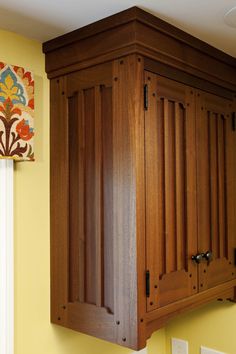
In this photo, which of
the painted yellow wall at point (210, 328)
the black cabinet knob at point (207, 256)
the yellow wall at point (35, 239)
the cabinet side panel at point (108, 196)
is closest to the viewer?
the cabinet side panel at point (108, 196)

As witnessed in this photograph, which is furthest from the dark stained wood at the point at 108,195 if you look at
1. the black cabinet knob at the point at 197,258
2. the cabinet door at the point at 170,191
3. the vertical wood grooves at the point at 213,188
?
the vertical wood grooves at the point at 213,188

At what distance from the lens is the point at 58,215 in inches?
58.5

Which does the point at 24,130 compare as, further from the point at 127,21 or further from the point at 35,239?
the point at 127,21

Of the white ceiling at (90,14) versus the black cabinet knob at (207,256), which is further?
the black cabinet knob at (207,256)

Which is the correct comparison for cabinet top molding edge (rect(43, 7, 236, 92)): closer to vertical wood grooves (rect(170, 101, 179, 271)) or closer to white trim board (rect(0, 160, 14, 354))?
vertical wood grooves (rect(170, 101, 179, 271))

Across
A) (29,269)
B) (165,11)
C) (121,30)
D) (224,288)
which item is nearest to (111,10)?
(121,30)

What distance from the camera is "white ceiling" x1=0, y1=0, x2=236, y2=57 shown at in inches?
47.3

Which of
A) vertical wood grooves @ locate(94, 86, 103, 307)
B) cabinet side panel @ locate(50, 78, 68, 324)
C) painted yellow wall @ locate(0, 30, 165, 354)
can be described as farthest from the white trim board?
vertical wood grooves @ locate(94, 86, 103, 307)

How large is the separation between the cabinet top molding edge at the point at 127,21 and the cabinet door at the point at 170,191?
16 cm

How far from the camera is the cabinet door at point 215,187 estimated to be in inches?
61.5

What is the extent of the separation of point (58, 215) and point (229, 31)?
930 mm

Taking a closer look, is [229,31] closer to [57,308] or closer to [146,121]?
[146,121]

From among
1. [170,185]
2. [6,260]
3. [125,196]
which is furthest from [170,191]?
[6,260]

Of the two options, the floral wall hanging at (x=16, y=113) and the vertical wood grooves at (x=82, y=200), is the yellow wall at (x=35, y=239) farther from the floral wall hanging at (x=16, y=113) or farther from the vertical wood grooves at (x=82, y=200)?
the vertical wood grooves at (x=82, y=200)
